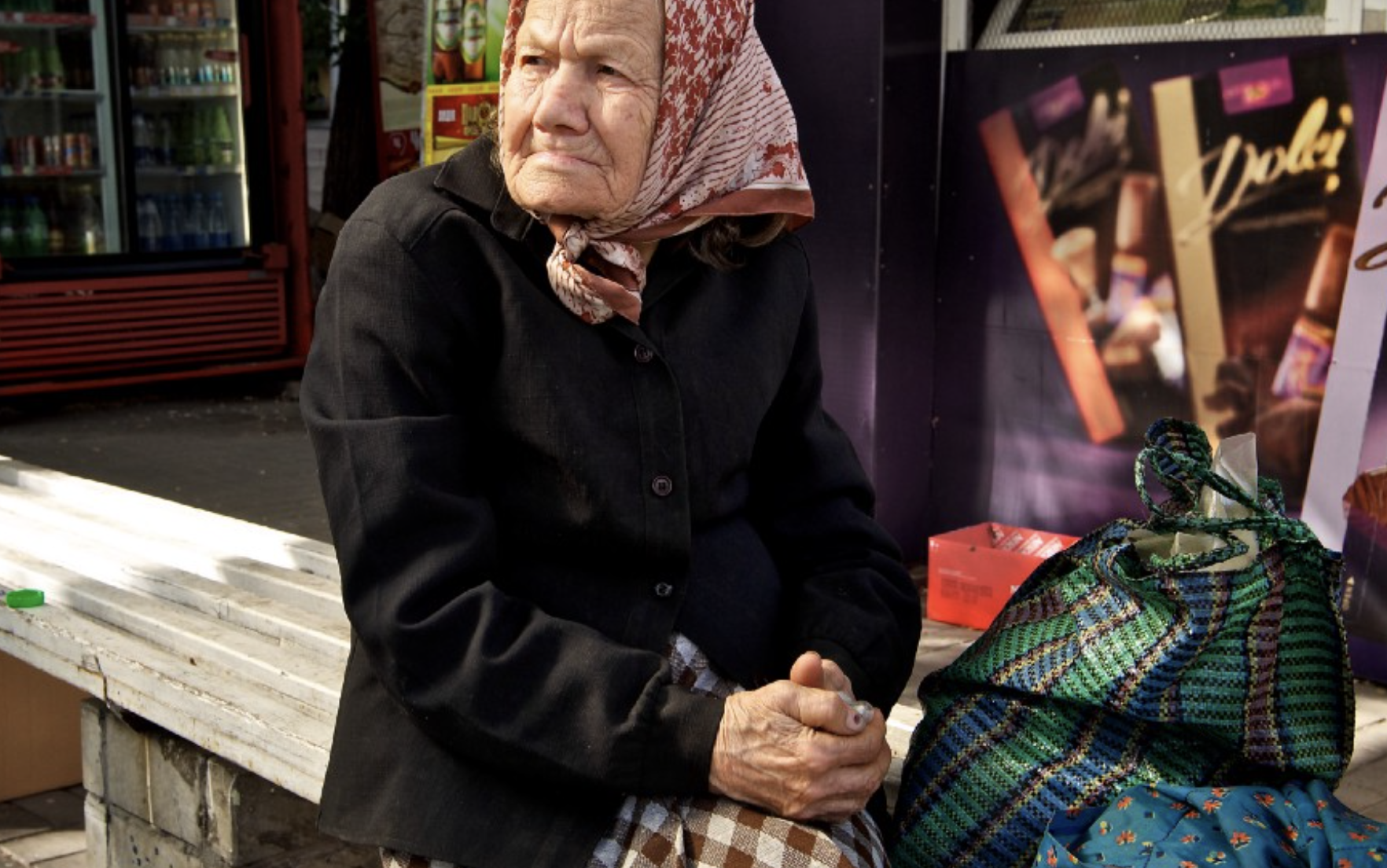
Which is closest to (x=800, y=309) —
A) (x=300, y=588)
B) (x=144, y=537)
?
(x=300, y=588)

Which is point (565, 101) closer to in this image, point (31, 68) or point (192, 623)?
point (192, 623)

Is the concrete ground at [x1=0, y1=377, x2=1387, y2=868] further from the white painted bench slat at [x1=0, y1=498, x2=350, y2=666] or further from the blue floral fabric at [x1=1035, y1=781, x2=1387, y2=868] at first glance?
the blue floral fabric at [x1=1035, y1=781, x2=1387, y2=868]

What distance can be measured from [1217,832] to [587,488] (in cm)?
79

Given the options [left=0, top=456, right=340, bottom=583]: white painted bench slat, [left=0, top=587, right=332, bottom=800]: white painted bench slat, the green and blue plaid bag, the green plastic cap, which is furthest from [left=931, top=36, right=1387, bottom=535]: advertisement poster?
the green plastic cap

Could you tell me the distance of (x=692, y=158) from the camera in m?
2.06

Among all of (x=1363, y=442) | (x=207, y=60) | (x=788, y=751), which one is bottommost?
(x=1363, y=442)

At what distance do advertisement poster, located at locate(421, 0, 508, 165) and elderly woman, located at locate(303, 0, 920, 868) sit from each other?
4.24 m

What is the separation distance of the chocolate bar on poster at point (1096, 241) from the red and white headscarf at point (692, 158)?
286 cm

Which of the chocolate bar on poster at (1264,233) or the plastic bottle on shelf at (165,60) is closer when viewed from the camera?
the chocolate bar on poster at (1264,233)

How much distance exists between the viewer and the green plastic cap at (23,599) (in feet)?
11.3

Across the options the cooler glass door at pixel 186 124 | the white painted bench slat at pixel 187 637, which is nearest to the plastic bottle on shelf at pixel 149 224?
the cooler glass door at pixel 186 124

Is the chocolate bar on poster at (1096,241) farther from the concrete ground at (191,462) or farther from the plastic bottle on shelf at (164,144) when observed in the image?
the plastic bottle on shelf at (164,144)

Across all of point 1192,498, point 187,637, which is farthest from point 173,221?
point 1192,498

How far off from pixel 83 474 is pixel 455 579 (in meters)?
5.90
